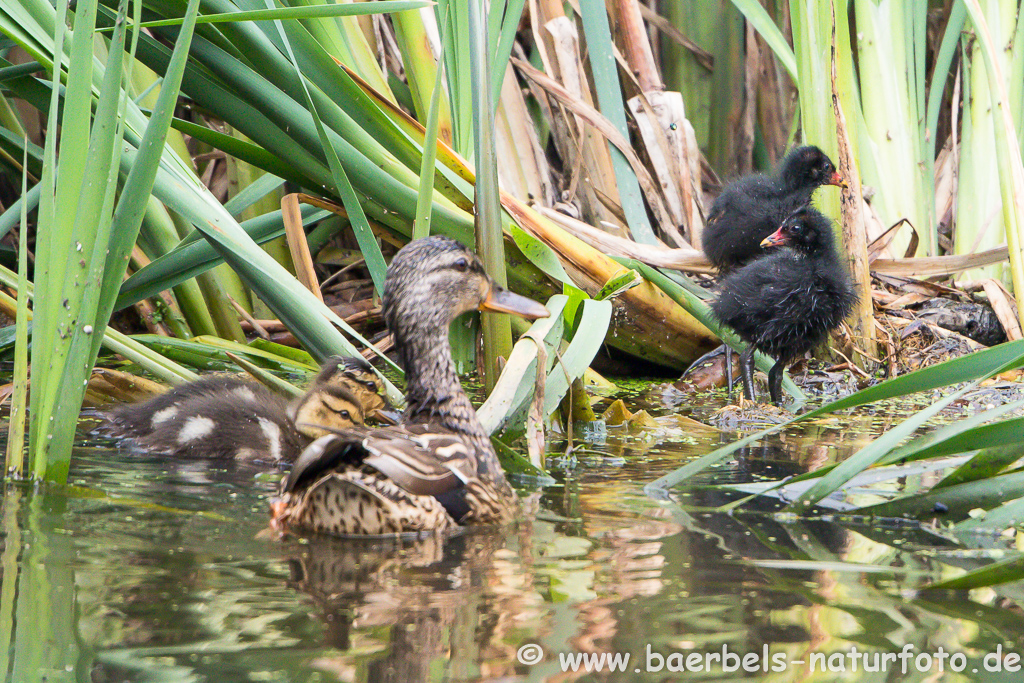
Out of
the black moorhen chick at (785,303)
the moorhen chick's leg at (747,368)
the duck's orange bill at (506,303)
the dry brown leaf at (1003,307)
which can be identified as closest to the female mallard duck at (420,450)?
the duck's orange bill at (506,303)

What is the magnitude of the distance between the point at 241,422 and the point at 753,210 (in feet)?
8.72

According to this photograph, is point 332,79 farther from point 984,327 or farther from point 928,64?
point 928,64

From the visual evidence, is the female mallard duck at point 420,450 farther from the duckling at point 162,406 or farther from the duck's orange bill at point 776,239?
the duck's orange bill at point 776,239

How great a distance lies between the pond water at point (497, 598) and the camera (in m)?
1.44

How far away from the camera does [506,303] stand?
2.81 meters

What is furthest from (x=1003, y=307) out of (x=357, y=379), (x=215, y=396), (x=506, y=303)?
(x=215, y=396)

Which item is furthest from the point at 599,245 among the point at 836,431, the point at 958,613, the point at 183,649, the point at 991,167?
the point at 183,649

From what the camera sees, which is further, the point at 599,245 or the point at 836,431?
the point at 599,245

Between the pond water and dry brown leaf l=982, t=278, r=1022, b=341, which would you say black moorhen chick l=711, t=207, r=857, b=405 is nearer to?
dry brown leaf l=982, t=278, r=1022, b=341

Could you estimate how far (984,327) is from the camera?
455 cm

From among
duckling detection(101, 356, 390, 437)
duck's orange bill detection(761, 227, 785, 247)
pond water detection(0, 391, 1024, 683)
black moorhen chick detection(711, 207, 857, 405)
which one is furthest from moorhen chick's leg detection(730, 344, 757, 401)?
pond water detection(0, 391, 1024, 683)

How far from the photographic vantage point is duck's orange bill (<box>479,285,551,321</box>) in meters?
2.78

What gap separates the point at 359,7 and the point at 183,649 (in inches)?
63.1

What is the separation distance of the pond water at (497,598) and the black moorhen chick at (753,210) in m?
2.34
